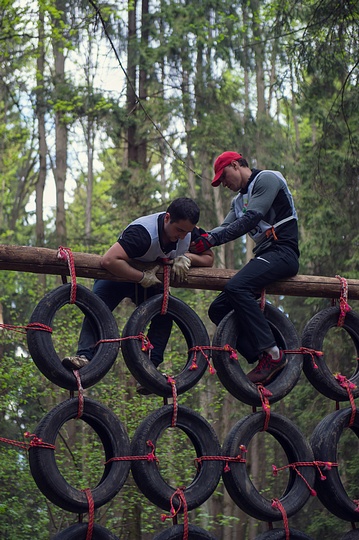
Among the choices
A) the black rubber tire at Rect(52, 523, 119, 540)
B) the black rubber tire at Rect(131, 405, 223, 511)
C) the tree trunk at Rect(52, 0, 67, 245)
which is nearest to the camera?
the black rubber tire at Rect(52, 523, 119, 540)

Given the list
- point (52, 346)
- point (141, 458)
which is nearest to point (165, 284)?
point (52, 346)

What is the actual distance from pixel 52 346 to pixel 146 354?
0.58 metres

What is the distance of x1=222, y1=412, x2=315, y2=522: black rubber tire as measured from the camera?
4488 millimetres

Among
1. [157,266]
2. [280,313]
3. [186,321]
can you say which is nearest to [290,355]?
[280,313]

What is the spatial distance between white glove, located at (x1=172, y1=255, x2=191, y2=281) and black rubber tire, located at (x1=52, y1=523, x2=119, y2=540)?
1.56 m

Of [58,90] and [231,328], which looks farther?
[58,90]

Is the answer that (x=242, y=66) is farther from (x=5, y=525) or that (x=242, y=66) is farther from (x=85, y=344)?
(x=85, y=344)

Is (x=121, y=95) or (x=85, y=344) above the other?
(x=121, y=95)

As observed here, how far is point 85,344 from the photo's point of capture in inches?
184

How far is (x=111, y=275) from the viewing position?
15.4 ft

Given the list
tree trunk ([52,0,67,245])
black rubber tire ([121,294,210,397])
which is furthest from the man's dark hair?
tree trunk ([52,0,67,245])

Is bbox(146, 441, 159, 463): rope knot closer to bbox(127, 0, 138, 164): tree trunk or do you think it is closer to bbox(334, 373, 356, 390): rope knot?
bbox(334, 373, 356, 390): rope knot

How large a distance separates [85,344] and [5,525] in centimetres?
741

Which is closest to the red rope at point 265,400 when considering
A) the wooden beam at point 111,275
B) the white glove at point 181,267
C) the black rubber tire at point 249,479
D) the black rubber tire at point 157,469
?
the black rubber tire at point 249,479
